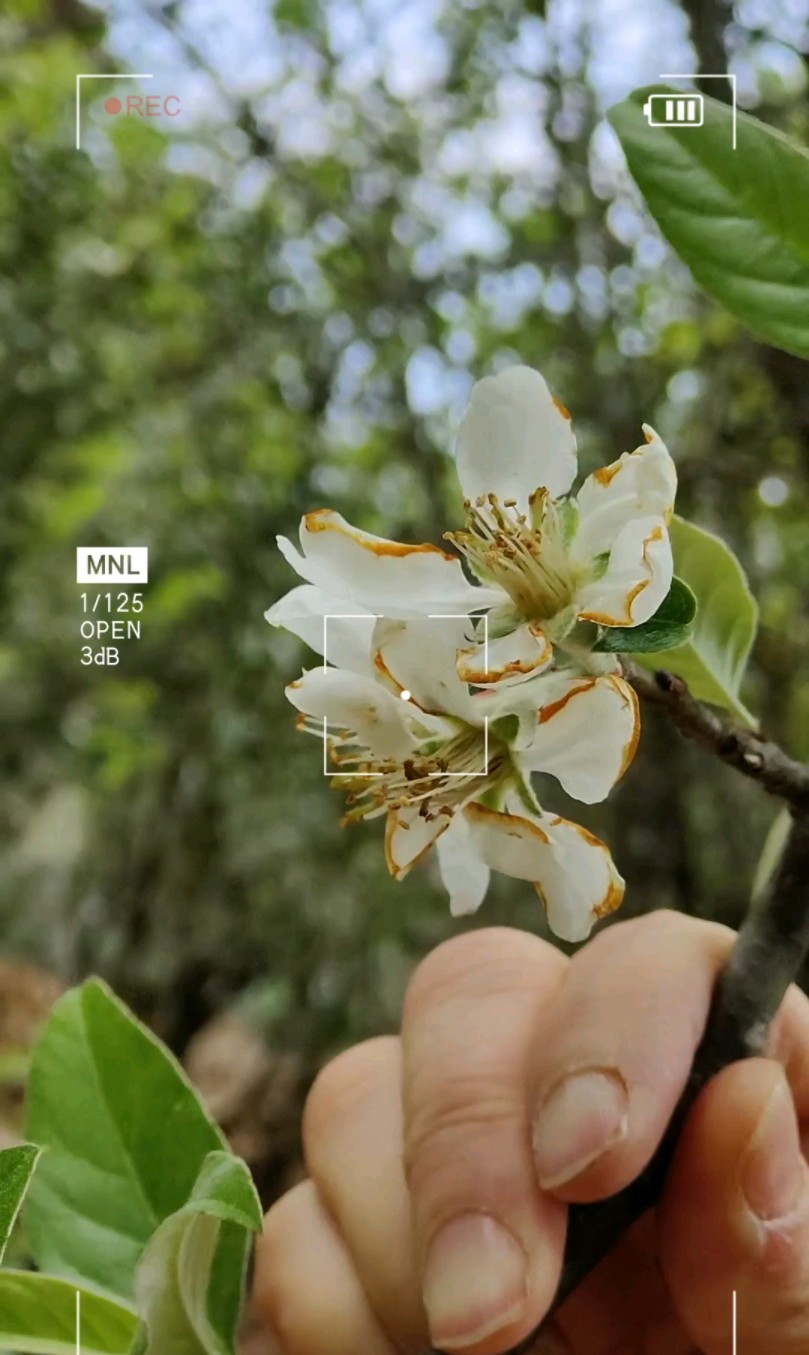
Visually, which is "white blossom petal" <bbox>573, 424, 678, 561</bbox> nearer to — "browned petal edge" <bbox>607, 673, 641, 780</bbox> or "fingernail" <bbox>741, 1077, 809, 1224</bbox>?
"browned petal edge" <bbox>607, 673, 641, 780</bbox>

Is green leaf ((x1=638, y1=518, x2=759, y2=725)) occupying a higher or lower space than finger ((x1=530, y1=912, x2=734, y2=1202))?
higher

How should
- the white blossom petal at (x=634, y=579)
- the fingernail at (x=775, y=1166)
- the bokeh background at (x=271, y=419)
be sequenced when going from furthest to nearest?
1. the bokeh background at (x=271, y=419)
2. the fingernail at (x=775, y=1166)
3. the white blossom petal at (x=634, y=579)

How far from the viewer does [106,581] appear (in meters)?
0.45

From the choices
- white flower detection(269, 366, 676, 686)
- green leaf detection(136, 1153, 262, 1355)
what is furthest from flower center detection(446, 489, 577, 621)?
green leaf detection(136, 1153, 262, 1355)

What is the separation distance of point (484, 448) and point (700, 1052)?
0.49ft

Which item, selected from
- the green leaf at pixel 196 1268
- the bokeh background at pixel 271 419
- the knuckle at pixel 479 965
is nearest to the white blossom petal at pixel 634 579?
the green leaf at pixel 196 1268

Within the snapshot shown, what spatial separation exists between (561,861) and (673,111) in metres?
0.14

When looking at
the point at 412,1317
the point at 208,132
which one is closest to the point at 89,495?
the point at 208,132

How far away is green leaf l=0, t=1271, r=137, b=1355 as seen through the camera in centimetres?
25

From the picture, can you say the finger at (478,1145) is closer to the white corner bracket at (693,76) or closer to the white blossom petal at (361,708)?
the white blossom petal at (361,708)

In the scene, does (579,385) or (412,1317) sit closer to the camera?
(412,1317)

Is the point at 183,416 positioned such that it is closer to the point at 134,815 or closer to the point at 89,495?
the point at 89,495

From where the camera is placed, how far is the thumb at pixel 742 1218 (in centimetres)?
26

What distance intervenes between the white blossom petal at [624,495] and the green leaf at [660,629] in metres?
0.01
